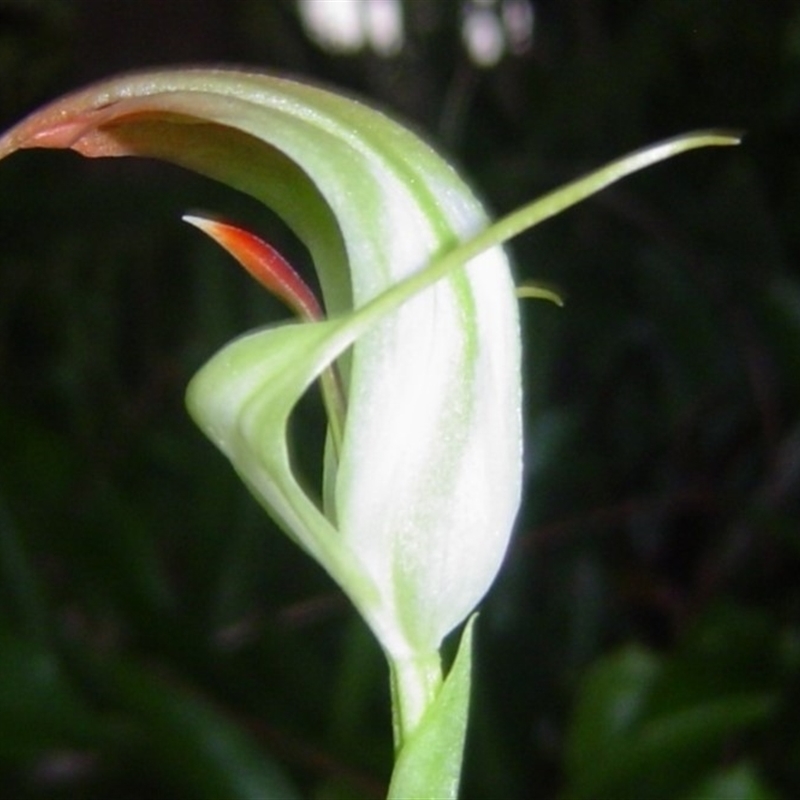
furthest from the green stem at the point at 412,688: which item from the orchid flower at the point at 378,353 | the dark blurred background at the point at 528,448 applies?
the dark blurred background at the point at 528,448

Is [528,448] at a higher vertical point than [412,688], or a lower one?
higher

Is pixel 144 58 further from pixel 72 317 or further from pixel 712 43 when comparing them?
pixel 712 43

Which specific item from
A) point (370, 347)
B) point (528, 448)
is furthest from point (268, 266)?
point (528, 448)

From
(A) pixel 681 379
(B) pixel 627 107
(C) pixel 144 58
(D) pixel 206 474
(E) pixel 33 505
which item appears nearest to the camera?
(E) pixel 33 505

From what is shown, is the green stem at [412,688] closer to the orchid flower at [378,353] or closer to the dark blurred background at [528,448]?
the orchid flower at [378,353]

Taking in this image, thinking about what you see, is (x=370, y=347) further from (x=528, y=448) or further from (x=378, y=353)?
(x=528, y=448)

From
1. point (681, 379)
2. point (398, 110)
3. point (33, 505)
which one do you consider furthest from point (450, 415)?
point (398, 110)
